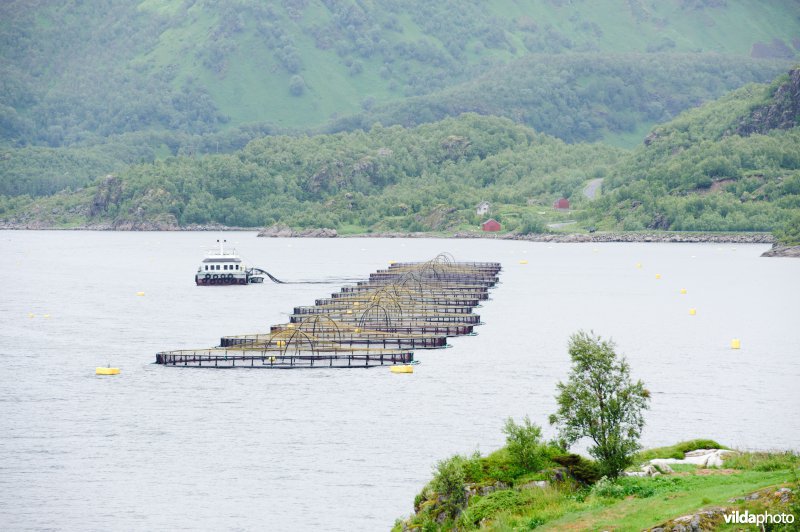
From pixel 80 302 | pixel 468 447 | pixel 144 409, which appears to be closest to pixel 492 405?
pixel 468 447

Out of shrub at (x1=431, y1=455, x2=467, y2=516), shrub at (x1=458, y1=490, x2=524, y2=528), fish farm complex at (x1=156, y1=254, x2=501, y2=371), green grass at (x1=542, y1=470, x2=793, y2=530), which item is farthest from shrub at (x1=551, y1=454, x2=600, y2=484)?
fish farm complex at (x1=156, y1=254, x2=501, y2=371)

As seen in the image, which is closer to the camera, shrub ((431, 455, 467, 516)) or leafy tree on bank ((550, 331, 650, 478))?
shrub ((431, 455, 467, 516))

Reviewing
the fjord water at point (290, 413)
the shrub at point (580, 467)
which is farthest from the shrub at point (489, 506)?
the fjord water at point (290, 413)

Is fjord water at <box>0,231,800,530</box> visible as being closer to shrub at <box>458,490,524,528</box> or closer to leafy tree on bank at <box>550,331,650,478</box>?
shrub at <box>458,490,524,528</box>

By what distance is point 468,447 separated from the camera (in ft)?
241

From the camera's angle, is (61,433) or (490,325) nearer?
(61,433)

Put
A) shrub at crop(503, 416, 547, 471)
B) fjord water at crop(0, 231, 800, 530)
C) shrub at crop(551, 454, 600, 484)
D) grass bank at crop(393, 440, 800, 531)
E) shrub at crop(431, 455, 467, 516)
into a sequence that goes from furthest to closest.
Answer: fjord water at crop(0, 231, 800, 530) → shrub at crop(551, 454, 600, 484) → shrub at crop(503, 416, 547, 471) → shrub at crop(431, 455, 467, 516) → grass bank at crop(393, 440, 800, 531)

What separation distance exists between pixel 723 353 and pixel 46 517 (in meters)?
74.7

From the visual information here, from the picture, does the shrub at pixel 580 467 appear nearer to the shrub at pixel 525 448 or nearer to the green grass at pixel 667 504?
the shrub at pixel 525 448

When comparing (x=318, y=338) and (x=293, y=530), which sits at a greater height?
(x=318, y=338)

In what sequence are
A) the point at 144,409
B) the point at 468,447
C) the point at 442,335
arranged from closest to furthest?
the point at 468,447 < the point at 144,409 < the point at 442,335

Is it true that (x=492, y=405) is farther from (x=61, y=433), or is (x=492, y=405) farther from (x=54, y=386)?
(x=54, y=386)

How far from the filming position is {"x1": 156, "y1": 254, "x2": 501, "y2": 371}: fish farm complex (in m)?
106

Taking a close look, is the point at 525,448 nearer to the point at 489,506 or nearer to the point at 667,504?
the point at 489,506
